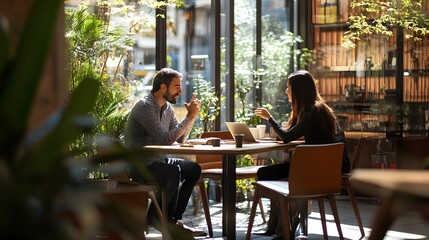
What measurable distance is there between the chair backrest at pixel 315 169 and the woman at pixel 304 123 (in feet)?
1.75

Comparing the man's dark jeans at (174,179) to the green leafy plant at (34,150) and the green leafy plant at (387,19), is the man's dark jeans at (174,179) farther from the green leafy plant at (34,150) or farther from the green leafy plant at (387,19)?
the green leafy plant at (34,150)

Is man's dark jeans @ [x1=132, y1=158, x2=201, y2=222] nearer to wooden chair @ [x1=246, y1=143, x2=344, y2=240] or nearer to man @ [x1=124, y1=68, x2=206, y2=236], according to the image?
man @ [x1=124, y1=68, x2=206, y2=236]

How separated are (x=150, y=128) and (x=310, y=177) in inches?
50.0

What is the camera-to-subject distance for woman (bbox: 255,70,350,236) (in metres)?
6.74

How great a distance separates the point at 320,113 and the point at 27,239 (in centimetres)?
573

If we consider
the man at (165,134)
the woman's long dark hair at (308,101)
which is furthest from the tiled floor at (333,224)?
the woman's long dark hair at (308,101)

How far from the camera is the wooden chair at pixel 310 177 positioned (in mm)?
6023

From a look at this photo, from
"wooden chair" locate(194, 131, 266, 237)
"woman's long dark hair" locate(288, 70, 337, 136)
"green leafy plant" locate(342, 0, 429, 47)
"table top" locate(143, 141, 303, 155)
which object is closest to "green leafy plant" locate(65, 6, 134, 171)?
"wooden chair" locate(194, 131, 266, 237)

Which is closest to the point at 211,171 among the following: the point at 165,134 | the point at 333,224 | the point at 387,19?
the point at 165,134

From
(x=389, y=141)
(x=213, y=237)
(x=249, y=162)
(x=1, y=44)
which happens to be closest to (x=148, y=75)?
(x=249, y=162)

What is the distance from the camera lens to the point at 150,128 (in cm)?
651

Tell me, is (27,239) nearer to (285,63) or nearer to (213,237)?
(213,237)

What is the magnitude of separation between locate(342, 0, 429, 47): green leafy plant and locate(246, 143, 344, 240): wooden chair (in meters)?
4.33

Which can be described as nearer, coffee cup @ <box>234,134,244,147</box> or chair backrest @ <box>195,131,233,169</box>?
coffee cup @ <box>234,134,244,147</box>
